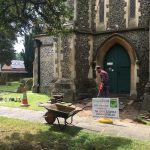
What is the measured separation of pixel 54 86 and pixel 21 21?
22.9 ft

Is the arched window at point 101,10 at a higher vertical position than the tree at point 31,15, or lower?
higher

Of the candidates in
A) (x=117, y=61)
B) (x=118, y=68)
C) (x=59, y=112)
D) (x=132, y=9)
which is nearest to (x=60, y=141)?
(x=59, y=112)

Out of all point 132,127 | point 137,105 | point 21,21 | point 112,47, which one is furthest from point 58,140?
point 112,47

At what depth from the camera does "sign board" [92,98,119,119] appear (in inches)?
462

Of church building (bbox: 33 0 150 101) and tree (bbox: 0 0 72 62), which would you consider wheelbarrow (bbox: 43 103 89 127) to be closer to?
tree (bbox: 0 0 72 62)

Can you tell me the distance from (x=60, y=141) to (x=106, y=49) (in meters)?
10.4

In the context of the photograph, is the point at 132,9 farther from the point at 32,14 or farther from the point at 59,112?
the point at 59,112

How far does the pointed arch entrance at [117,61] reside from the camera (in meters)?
18.2

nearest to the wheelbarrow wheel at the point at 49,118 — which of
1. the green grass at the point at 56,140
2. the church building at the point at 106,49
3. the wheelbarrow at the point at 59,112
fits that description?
the wheelbarrow at the point at 59,112

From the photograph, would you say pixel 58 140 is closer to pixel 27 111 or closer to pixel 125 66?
pixel 27 111

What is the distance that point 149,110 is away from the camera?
14.4 metres

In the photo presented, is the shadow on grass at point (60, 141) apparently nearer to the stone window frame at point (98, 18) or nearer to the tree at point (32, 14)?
the tree at point (32, 14)

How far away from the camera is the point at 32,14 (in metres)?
11.7

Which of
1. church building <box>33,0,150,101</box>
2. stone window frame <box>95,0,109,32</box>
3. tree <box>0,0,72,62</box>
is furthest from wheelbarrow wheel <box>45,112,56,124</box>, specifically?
stone window frame <box>95,0,109,32</box>
